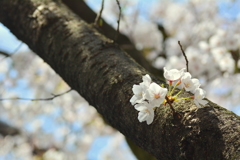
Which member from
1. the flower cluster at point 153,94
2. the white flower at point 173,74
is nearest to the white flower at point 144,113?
the flower cluster at point 153,94

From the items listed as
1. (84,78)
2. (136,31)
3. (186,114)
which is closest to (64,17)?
(84,78)

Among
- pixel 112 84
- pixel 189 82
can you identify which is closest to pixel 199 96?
pixel 189 82

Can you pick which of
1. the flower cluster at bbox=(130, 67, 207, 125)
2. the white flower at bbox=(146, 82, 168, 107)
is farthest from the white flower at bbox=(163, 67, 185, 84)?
the white flower at bbox=(146, 82, 168, 107)

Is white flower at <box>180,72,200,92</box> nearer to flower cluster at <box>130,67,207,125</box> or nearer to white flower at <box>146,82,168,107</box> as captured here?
flower cluster at <box>130,67,207,125</box>

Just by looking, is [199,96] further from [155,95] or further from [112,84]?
[112,84]

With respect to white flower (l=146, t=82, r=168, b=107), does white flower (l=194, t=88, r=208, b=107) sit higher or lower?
higher

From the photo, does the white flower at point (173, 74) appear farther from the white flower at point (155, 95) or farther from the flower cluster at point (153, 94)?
the white flower at point (155, 95)
